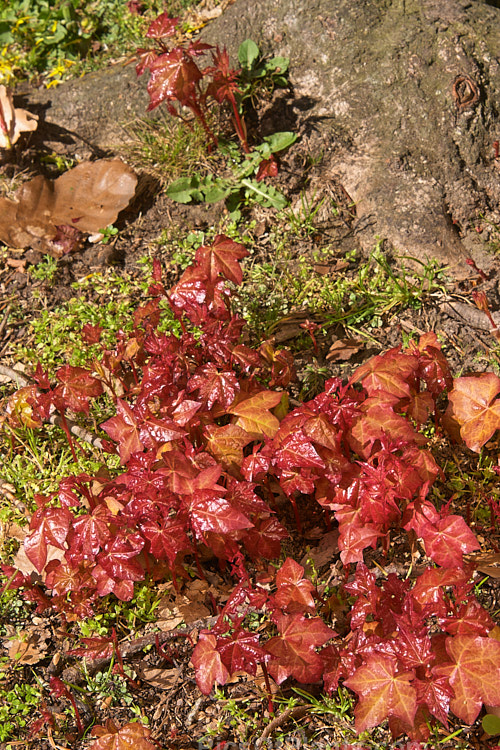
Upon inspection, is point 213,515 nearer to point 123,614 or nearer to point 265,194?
point 123,614

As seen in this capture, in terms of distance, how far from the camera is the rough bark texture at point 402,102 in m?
3.22

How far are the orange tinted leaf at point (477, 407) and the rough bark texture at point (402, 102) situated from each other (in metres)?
1.02

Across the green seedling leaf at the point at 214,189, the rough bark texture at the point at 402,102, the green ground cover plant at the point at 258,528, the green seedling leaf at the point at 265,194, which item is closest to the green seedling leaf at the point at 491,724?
the green ground cover plant at the point at 258,528

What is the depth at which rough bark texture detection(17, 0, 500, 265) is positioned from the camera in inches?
127

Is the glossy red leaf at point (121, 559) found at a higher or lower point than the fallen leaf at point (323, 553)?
higher

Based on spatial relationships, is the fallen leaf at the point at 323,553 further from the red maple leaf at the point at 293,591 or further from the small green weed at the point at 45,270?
→ the small green weed at the point at 45,270

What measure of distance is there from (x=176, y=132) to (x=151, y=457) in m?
2.42

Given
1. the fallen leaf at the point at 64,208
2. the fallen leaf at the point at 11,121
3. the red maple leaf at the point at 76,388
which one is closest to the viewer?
the red maple leaf at the point at 76,388

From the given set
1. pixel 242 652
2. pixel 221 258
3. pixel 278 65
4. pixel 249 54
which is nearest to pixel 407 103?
pixel 278 65

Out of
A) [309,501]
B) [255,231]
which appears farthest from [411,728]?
[255,231]

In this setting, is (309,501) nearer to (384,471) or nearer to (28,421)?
(384,471)

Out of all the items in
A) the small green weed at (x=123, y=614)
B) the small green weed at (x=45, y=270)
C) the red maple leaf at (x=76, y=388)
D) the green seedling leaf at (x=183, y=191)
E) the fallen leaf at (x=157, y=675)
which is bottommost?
the fallen leaf at (x=157, y=675)

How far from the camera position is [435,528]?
1.90 m

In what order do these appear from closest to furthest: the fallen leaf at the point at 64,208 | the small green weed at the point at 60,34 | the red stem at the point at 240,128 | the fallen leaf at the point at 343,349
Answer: the fallen leaf at the point at 343,349 → the red stem at the point at 240,128 → the fallen leaf at the point at 64,208 → the small green weed at the point at 60,34
